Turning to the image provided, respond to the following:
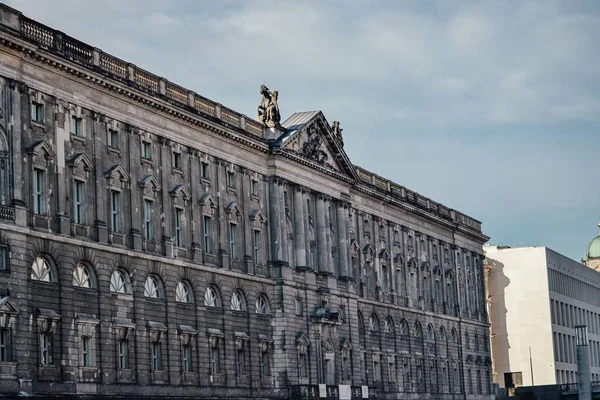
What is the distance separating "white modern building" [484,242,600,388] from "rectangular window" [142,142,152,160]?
86.8 metres

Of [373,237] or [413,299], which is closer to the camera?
[373,237]

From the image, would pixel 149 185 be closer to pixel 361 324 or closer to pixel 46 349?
pixel 46 349

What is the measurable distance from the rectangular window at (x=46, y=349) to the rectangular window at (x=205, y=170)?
70.5ft

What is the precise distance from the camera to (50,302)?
67625 millimetres

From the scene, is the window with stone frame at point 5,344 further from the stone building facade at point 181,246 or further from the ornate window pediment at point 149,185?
the ornate window pediment at point 149,185

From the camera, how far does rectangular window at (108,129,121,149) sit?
248 ft

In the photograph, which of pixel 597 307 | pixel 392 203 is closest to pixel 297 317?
pixel 392 203

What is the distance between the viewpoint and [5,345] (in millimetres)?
63406

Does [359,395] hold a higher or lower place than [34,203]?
lower

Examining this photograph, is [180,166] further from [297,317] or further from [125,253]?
[297,317]

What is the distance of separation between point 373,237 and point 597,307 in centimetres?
8014

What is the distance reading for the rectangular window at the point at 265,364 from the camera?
90688 millimetres

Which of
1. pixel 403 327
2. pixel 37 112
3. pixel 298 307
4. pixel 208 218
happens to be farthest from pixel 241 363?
pixel 403 327

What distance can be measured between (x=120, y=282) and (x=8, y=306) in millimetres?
12086
